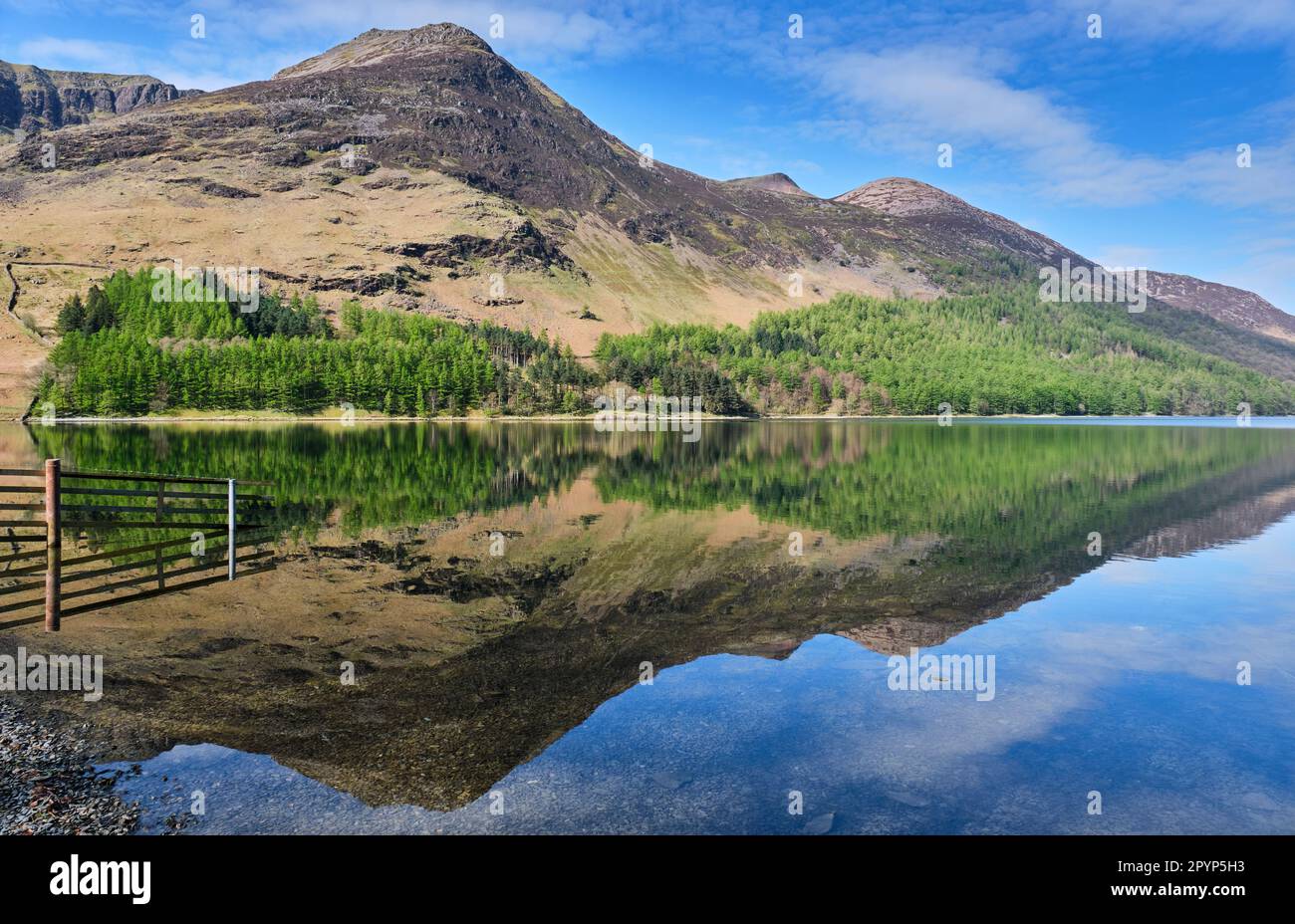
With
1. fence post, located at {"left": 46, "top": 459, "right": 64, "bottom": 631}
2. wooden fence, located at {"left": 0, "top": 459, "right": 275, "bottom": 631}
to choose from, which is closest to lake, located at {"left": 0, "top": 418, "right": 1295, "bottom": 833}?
fence post, located at {"left": 46, "top": 459, "right": 64, "bottom": 631}

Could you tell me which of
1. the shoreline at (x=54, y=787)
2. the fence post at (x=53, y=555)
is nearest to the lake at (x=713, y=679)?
the shoreline at (x=54, y=787)

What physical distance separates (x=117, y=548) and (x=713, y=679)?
2506 centimetres

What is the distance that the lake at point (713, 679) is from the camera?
1223 centimetres

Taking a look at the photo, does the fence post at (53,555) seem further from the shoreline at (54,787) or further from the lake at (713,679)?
the shoreline at (54,787)

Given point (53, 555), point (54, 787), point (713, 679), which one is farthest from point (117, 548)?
point (713, 679)

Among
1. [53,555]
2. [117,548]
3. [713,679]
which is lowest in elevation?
[713,679]

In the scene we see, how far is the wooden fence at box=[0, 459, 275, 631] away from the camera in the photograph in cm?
2366

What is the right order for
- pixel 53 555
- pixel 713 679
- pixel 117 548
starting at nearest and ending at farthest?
pixel 713 679
pixel 53 555
pixel 117 548

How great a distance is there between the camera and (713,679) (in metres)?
18.0

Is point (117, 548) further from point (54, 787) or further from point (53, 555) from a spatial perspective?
point (54, 787)

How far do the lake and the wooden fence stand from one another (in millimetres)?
1881

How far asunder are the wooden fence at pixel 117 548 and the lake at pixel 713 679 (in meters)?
1.88
